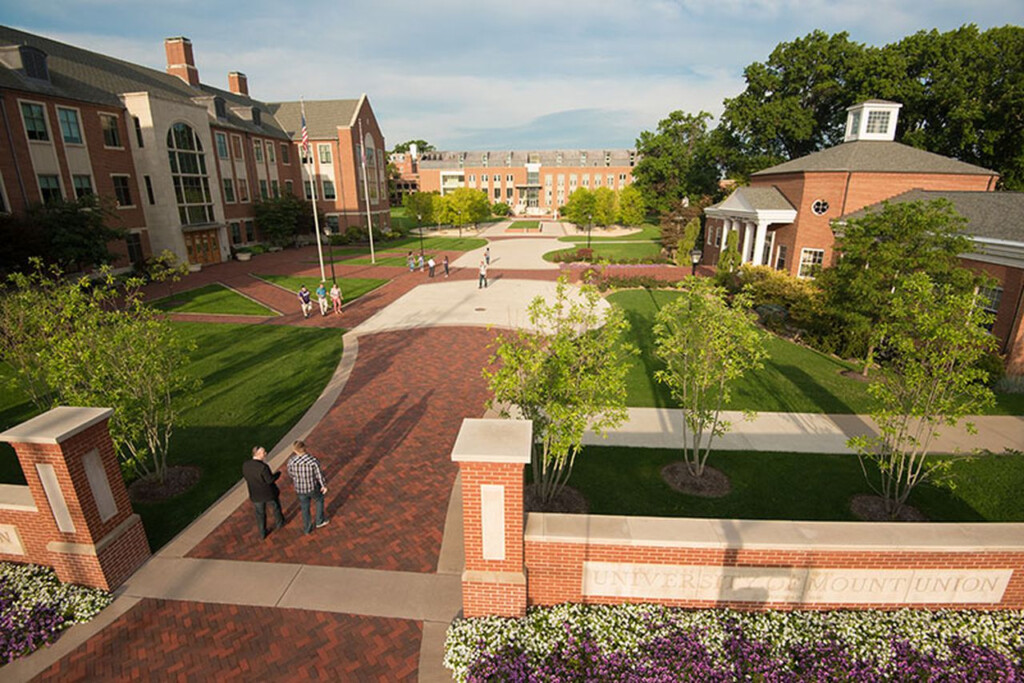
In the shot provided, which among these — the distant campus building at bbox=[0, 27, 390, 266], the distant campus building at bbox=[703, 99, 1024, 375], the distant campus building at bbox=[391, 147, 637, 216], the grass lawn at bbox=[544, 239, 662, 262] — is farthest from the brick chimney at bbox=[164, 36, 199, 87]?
the distant campus building at bbox=[391, 147, 637, 216]

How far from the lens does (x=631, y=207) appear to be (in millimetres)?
71438

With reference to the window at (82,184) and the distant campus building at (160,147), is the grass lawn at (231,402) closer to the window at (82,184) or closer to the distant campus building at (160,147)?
the window at (82,184)

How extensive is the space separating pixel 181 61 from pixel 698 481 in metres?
56.5

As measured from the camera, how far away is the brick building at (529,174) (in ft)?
350

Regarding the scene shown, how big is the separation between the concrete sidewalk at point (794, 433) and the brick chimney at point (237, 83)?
61.2 meters

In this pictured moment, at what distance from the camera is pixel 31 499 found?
7.09 metres

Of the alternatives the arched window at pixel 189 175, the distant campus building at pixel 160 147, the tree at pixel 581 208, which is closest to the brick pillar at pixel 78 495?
the distant campus building at pixel 160 147

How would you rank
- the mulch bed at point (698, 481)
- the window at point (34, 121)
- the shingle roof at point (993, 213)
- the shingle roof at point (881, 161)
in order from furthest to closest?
1. the shingle roof at point (881, 161)
2. the window at point (34, 121)
3. the shingle roof at point (993, 213)
4. the mulch bed at point (698, 481)

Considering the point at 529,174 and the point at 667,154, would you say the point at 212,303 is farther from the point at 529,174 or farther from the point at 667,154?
the point at 529,174

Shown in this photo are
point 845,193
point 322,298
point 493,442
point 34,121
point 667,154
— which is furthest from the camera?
point 667,154

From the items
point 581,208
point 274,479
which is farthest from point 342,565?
point 581,208

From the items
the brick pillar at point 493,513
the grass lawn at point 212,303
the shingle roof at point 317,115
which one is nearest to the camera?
the brick pillar at point 493,513

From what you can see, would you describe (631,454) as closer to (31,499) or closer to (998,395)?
(31,499)

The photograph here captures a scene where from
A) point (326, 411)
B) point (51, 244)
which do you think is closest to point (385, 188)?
point (51, 244)
